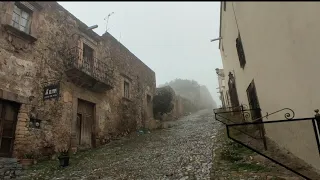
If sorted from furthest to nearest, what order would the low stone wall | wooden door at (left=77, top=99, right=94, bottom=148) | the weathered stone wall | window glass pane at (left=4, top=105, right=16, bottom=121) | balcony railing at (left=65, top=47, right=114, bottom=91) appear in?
the weathered stone wall < wooden door at (left=77, top=99, right=94, bottom=148) < balcony railing at (left=65, top=47, right=114, bottom=91) < window glass pane at (left=4, top=105, right=16, bottom=121) < the low stone wall

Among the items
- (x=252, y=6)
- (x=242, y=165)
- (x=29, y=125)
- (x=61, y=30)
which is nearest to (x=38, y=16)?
(x=61, y=30)

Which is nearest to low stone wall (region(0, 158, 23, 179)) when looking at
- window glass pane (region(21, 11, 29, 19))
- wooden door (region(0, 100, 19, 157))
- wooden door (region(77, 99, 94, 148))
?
wooden door (region(0, 100, 19, 157))

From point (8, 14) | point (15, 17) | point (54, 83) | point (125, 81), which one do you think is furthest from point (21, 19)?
point (125, 81)

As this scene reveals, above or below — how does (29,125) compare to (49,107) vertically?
below

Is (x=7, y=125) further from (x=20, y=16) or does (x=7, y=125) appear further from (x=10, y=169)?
(x=20, y=16)

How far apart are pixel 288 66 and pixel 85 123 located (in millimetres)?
8873

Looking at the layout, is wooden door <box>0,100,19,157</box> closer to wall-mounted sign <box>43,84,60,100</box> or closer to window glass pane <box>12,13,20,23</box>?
wall-mounted sign <box>43,84,60,100</box>

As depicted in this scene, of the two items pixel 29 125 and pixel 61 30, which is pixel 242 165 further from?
pixel 61 30

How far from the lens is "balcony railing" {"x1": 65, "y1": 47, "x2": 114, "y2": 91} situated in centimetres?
1036

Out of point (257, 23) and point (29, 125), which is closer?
point (257, 23)

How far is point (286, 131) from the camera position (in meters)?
4.56

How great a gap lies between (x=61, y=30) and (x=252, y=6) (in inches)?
307

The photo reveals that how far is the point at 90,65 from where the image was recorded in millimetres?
11562

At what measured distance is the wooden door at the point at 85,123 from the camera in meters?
10.9
